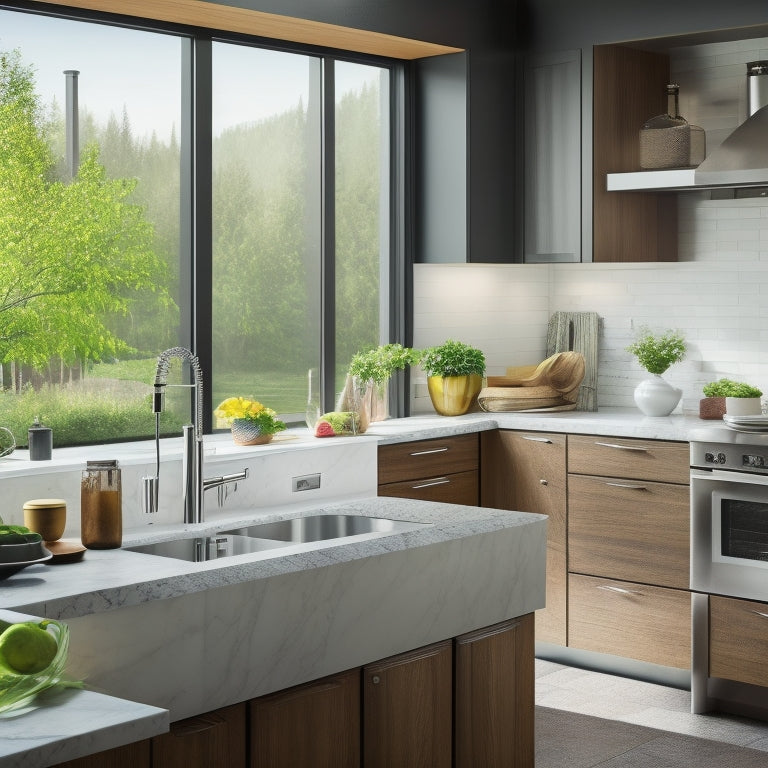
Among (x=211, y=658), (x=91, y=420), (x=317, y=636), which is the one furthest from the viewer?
(x=91, y=420)

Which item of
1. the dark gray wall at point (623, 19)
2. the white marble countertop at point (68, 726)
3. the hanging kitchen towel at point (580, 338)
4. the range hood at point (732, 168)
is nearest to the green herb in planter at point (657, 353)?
the hanging kitchen towel at point (580, 338)

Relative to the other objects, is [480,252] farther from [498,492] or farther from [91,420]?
[91,420]

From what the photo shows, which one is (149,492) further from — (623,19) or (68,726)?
(623,19)

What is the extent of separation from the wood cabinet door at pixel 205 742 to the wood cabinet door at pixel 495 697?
699mm

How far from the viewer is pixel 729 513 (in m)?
4.59

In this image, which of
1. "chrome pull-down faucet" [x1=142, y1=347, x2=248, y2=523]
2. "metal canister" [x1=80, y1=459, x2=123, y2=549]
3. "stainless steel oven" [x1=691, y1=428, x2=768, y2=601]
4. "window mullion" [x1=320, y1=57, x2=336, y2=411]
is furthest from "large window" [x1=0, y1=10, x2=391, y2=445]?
"stainless steel oven" [x1=691, y1=428, x2=768, y2=601]

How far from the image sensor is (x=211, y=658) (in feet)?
8.65

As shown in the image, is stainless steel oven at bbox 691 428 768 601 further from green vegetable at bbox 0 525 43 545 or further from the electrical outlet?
green vegetable at bbox 0 525 43 545

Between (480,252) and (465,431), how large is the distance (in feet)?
2.86

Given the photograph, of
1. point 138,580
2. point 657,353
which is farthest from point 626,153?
point 138,580

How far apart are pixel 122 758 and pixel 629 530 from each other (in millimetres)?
2941

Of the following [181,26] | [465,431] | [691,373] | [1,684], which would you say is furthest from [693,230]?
[1,684]

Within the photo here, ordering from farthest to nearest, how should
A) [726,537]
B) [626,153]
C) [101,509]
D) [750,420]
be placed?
[626,153] < [726,537] < [750,420] < [101,509]

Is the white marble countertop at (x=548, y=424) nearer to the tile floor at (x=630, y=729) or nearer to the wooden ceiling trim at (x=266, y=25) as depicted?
the tile floor at (x=630, y=729)
